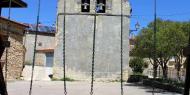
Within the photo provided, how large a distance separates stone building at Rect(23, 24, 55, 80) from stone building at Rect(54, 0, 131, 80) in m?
2.43

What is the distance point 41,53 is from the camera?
50500mm

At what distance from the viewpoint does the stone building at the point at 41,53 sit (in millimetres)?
35081

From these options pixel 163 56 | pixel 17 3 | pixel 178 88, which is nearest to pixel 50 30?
pixel 163 56

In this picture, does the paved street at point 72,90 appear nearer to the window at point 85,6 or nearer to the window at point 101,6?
the window at point 85,6

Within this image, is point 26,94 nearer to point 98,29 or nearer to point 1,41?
point 1,41

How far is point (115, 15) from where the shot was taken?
3356 cm

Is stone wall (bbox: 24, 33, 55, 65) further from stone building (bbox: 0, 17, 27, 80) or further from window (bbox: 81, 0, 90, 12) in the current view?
window (bbox: 81, 0, 90, 12)

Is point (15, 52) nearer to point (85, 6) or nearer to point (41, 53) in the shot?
point (85, 6)

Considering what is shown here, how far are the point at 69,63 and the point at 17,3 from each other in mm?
25245

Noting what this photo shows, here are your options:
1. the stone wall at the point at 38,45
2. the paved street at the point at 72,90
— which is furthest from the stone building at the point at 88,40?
the stone wall at the point at 38,45

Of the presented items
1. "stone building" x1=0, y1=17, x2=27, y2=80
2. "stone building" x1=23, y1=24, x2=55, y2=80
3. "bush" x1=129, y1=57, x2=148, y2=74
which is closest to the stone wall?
"stone building" x1=23, y1=24, x2=55, y2=80

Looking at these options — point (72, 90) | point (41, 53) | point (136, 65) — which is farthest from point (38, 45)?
point (72, 90)

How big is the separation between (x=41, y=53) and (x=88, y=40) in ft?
59.7

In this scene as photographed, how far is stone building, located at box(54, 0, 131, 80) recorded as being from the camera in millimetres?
33031
